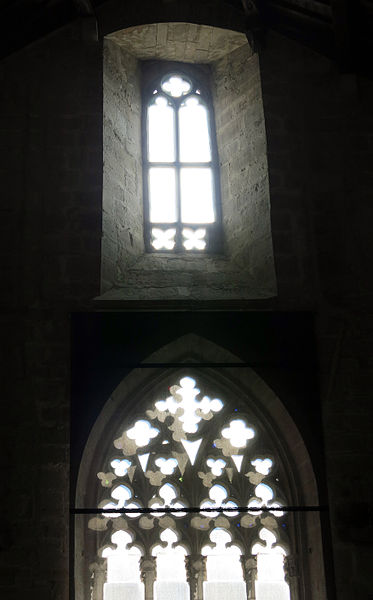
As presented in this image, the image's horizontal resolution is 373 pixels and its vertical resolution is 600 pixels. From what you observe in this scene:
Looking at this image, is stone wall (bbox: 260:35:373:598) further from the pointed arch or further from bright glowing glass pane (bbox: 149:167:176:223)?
bright glowing glass pane (bbox: 149:167:176:223)

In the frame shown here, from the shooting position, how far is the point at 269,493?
7328mm

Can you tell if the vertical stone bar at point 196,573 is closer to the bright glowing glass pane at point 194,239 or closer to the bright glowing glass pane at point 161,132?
the bright glowing glass pane at point 194,239

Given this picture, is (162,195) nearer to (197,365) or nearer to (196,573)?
(197,365)

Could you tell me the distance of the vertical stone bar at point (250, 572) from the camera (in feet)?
22.9

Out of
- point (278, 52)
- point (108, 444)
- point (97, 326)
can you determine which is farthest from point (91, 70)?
point (108, 444)

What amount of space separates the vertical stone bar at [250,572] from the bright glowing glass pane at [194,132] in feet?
11.9

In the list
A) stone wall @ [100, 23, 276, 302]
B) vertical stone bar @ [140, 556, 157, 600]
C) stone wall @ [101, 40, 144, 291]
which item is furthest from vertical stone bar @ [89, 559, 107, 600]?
stone wall @ [101, 40, 144, 291]

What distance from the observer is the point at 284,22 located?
8.64m

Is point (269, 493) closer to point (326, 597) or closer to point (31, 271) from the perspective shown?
point (326, 597)

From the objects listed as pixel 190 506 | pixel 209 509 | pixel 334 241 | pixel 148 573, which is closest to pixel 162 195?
pixel 334 241

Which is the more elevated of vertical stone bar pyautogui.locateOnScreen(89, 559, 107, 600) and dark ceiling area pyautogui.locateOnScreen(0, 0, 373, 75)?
dark ceiling area pyautogui.locateOnScreen(0, 0, 373, 75)

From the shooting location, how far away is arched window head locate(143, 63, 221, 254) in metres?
8.42

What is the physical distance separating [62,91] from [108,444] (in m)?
3.05

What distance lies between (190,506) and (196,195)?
285cm
